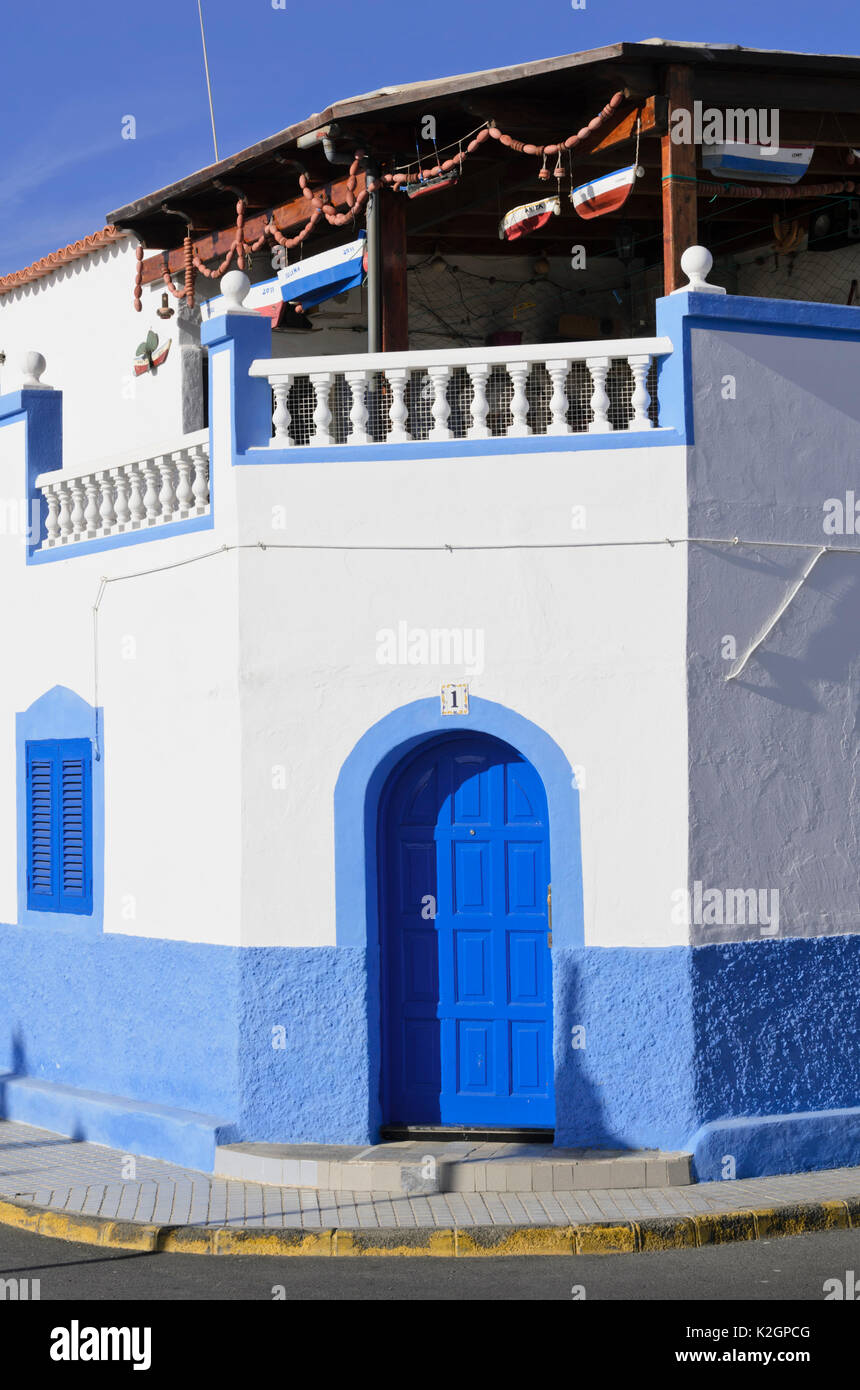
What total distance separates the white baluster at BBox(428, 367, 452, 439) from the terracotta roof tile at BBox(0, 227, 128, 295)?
561cm

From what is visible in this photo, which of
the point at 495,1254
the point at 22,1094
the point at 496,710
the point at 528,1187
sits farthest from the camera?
the point at 22,1094

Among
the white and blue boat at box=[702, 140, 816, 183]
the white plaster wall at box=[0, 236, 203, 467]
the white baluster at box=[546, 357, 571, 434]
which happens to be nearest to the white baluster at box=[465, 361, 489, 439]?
the white baluster at box=[546, 357, 571, 434]

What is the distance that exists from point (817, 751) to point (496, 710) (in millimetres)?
1853

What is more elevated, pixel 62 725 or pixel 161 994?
pixel 62 725

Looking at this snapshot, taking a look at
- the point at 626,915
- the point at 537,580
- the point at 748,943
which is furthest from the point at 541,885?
the point at 537,580

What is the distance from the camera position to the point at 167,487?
31.8ft

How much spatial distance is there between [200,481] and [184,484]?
0.58 feet

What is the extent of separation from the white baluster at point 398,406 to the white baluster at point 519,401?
606 mm

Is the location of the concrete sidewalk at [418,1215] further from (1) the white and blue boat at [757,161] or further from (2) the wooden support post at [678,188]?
(1) the white and blue boat at [757,161]

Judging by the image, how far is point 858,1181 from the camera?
842 centimetres

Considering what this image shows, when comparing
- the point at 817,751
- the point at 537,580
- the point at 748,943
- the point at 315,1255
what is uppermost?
the point at 537,580

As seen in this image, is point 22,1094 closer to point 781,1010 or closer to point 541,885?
point 541,885

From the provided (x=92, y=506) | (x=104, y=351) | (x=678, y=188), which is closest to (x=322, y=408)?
(x=92, y=506)

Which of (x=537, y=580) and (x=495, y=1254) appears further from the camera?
(x=537, y=580)
